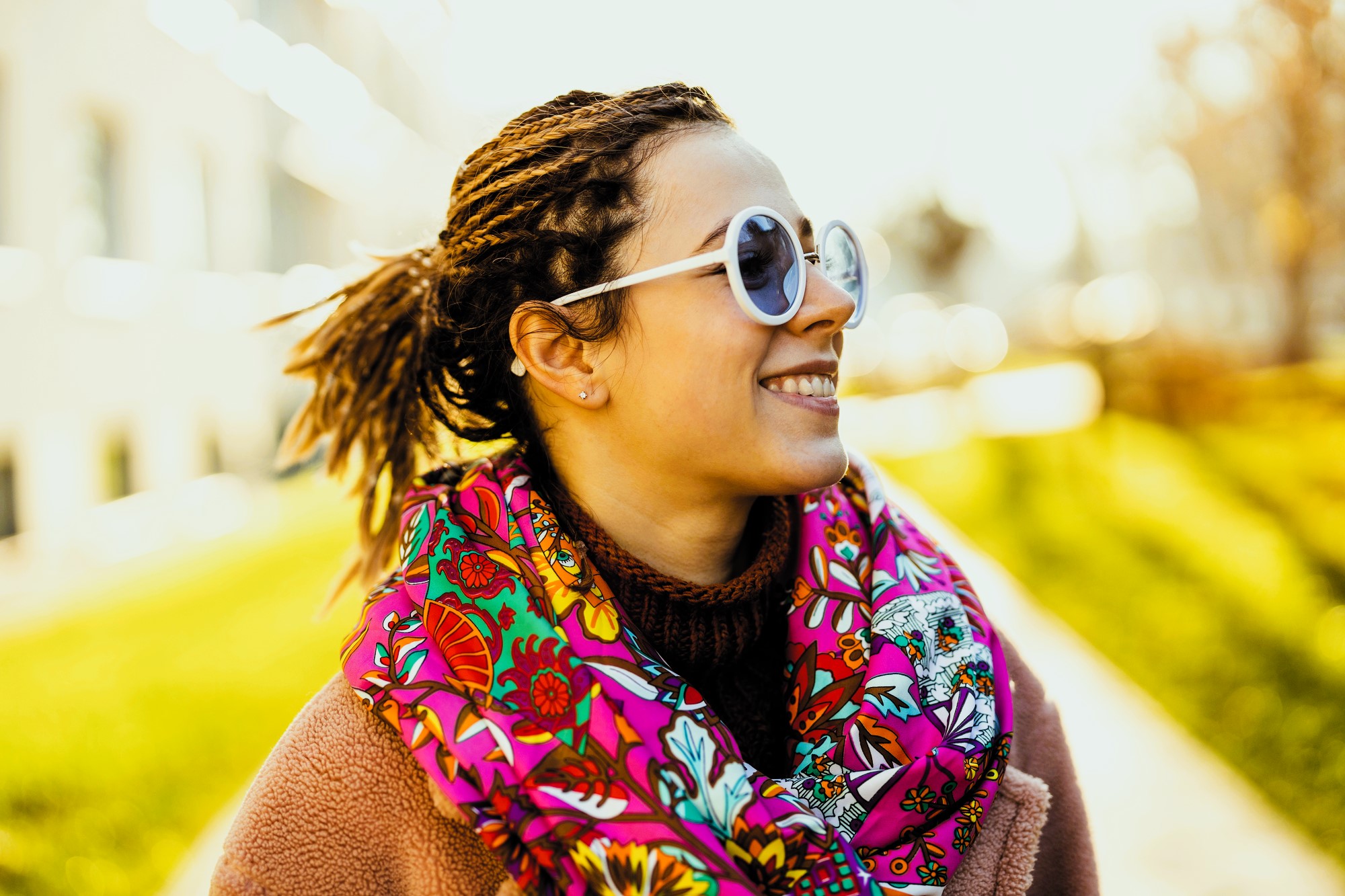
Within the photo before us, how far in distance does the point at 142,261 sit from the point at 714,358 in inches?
455

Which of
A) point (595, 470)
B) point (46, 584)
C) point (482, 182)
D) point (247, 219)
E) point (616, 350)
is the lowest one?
point (46, 584)

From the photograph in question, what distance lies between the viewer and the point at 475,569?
178 centimetres

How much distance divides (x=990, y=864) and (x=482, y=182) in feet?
5.41

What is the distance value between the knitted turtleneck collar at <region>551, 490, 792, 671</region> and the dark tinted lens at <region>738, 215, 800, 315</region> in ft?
1.72

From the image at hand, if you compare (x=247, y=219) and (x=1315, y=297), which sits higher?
(x=247, y=219)

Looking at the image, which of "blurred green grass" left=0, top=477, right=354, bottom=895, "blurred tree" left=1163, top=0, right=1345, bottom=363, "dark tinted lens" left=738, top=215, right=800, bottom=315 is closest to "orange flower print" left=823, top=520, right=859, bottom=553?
"dark tinted lens" left=738, top=215, right=800, bottom=315

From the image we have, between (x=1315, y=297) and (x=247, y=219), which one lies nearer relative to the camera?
(x=1315, y=297)

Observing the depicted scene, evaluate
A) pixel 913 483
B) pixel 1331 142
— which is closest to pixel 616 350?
pixel 913 483

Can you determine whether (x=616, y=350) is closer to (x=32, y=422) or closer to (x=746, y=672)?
(x=746, y=672)

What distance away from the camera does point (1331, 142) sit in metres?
10.9

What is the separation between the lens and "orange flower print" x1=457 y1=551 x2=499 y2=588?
69.4 inches

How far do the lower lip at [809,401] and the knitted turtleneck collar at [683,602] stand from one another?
13.0 inches

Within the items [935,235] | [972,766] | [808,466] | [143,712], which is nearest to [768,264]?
[808,466]

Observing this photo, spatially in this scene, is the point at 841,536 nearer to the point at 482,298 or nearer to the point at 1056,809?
the point at 1056,809
